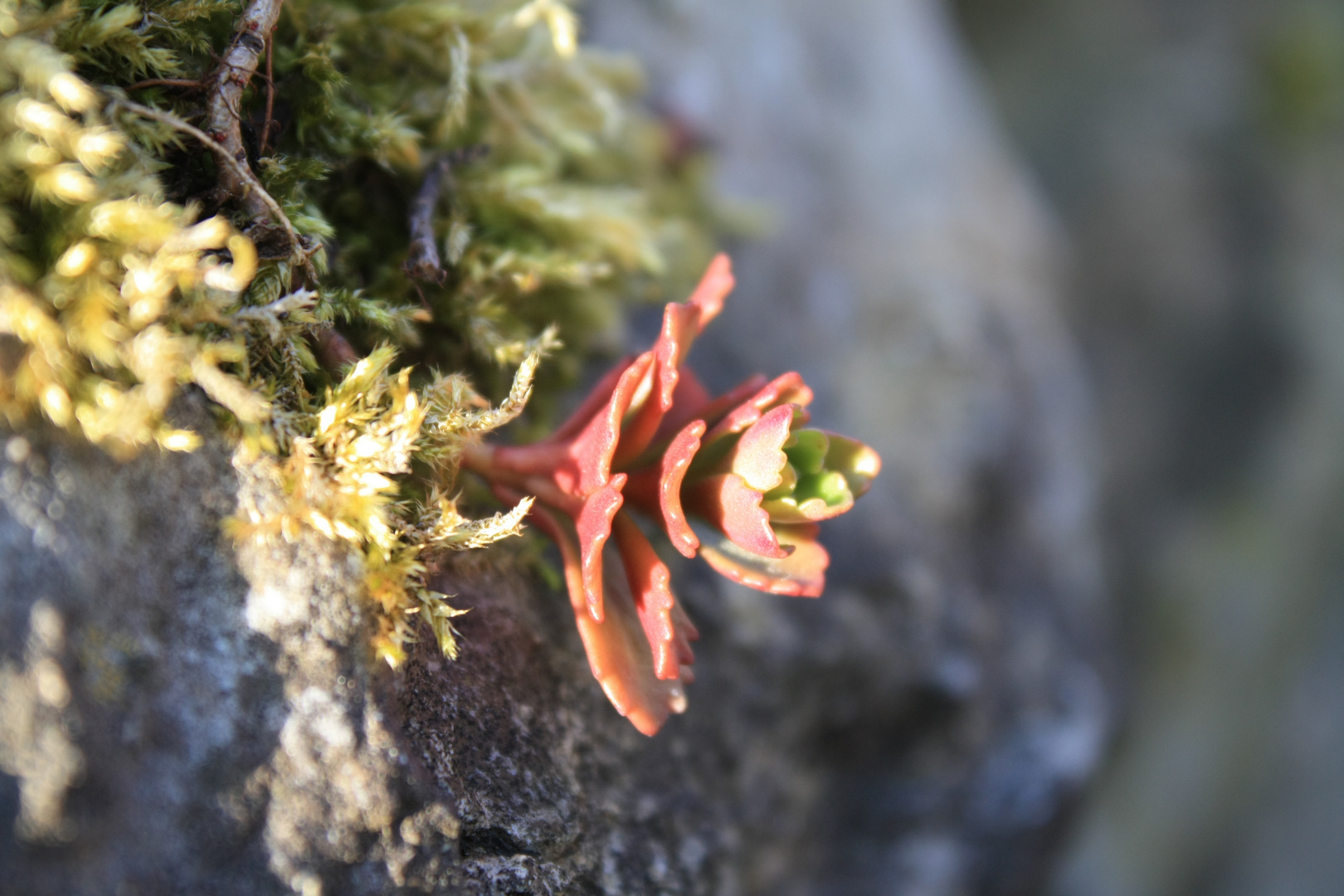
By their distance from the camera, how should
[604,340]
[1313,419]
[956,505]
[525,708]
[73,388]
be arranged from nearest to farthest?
1. [73,388]
2. [525,708]
3. [604,340]
4. [956,505]
5. [1313,419]

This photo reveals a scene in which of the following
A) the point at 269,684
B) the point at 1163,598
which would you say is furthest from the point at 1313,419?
the point at 269,684

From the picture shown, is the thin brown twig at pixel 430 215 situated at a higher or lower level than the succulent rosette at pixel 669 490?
higher

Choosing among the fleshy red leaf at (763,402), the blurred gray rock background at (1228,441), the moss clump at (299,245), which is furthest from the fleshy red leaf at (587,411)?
the blurred gray rock background at (1228,441)

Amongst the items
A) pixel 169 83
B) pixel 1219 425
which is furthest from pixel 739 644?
pixel 1219 425

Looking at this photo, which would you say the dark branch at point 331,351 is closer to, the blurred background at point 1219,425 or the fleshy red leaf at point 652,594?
the fleshy red leaf at point 652,594

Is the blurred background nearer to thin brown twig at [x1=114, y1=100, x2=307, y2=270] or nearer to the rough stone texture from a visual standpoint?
the rough stone texture

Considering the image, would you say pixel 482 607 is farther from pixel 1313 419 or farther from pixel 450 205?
pixel 1313 419
